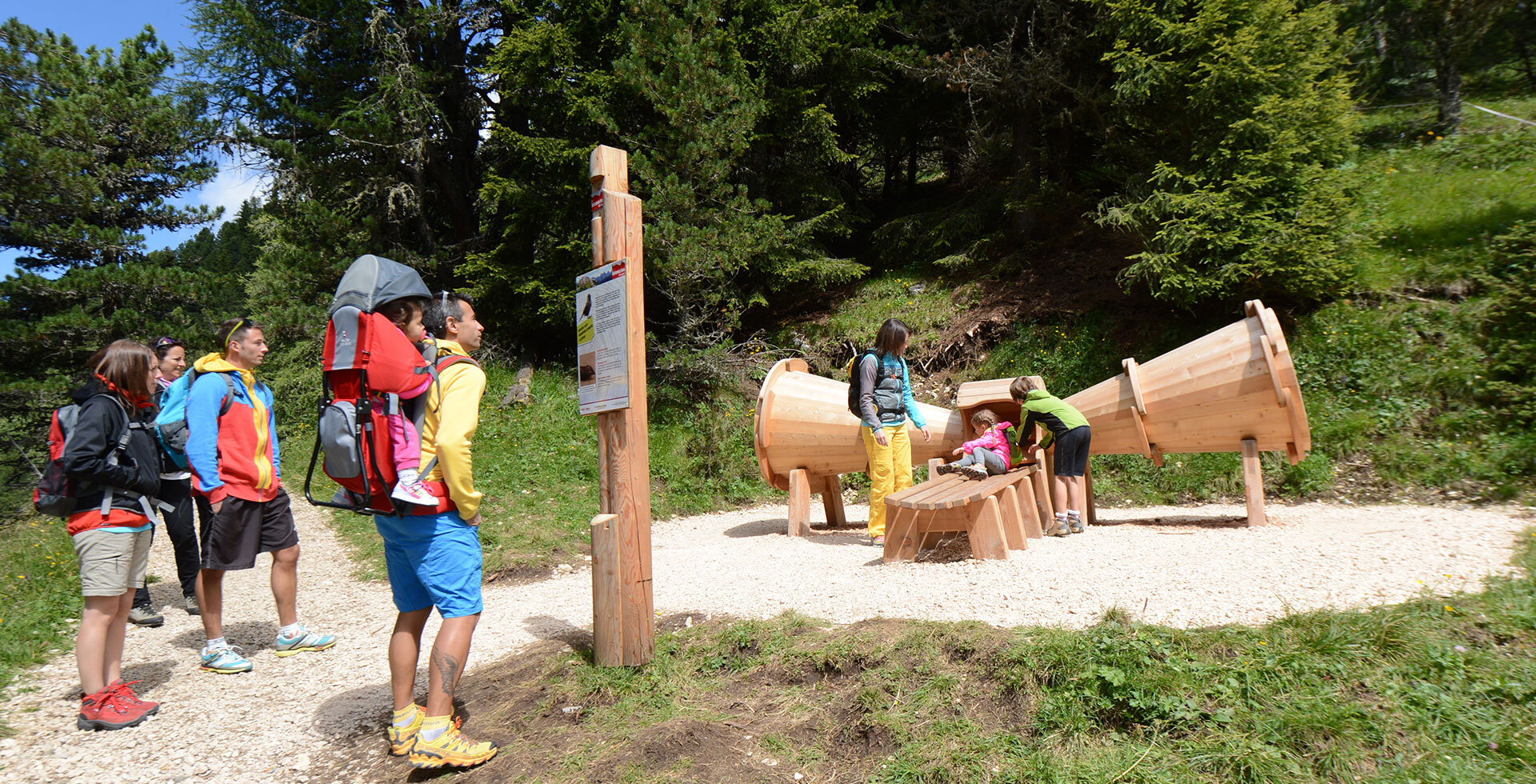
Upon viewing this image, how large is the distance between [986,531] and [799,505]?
246 cm

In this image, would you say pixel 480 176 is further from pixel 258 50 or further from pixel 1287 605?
pixel 1287 605

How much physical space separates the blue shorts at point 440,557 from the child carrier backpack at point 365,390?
0.11 meters

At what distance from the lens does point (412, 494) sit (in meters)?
3.03

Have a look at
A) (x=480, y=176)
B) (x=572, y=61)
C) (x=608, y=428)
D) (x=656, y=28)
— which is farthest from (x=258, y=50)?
(x=608, y=428)

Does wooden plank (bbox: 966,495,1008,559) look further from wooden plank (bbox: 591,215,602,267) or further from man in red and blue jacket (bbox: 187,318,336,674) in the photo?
man in red and blue jacket (bbox: 187,318,336,674)

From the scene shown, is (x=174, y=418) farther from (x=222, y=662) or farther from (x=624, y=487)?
(x=624, y=487)

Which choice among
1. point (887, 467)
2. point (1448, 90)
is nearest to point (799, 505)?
point (887, 467)

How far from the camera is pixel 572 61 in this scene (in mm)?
13625

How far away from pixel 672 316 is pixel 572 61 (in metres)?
4.87

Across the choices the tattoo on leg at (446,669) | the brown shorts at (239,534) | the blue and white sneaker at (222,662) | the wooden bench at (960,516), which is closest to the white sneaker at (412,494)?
the tattoo on leg at (446,669)

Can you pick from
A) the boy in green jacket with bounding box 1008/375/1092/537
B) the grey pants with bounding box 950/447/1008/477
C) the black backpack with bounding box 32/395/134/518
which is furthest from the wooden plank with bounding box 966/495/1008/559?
the black backpack with bounding box 32/395/134/518

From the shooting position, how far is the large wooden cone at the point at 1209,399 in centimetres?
602

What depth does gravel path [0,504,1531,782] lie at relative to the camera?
12.2 feet

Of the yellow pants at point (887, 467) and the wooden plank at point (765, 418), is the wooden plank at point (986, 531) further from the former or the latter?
the wooden plank at point (765, 418)
